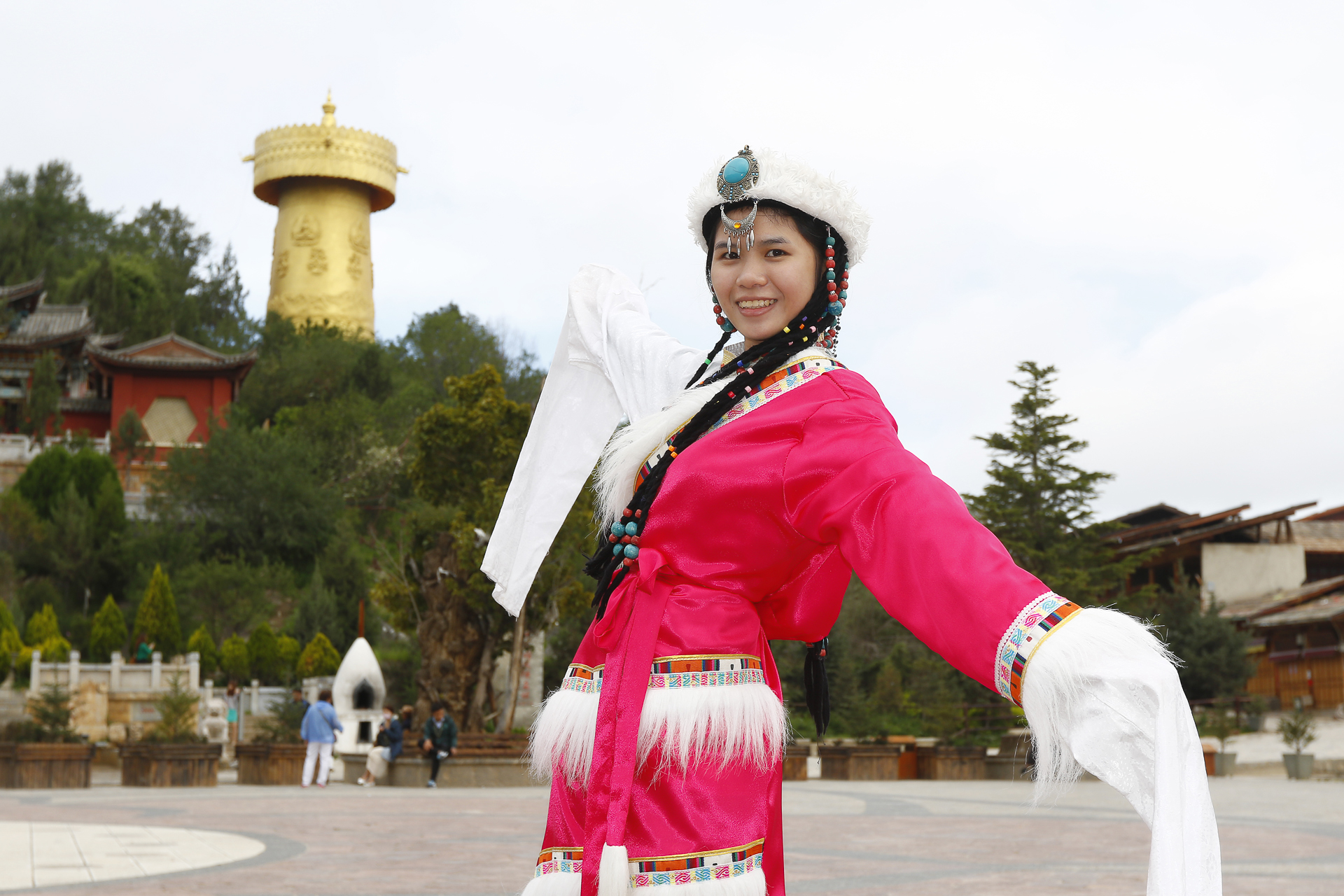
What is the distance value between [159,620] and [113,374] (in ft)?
49.7

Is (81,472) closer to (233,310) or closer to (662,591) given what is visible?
(233,310)

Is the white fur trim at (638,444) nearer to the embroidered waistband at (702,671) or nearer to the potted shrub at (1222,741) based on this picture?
the embroidered waistband at (702,671)

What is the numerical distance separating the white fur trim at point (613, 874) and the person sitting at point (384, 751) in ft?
49.1

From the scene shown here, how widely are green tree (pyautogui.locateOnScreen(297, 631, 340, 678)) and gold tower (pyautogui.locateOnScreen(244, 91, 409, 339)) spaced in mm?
26391

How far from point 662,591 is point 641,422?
45 centimetres

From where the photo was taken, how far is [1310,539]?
110ft

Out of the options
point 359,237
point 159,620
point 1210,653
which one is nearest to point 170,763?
point 159,620

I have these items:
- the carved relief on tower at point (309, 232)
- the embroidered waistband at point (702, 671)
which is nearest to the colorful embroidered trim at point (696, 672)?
the embroidered waistband at point (702, 671)

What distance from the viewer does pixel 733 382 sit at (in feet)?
8.18

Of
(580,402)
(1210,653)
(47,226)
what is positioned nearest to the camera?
(580,402)

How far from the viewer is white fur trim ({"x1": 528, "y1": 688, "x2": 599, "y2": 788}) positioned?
2.35 metres

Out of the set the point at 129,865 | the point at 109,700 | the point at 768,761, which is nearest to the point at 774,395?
the point at 768,761

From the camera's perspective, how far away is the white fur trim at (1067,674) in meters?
1.83

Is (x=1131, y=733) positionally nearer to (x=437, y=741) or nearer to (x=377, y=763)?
(x=437, y=741)
